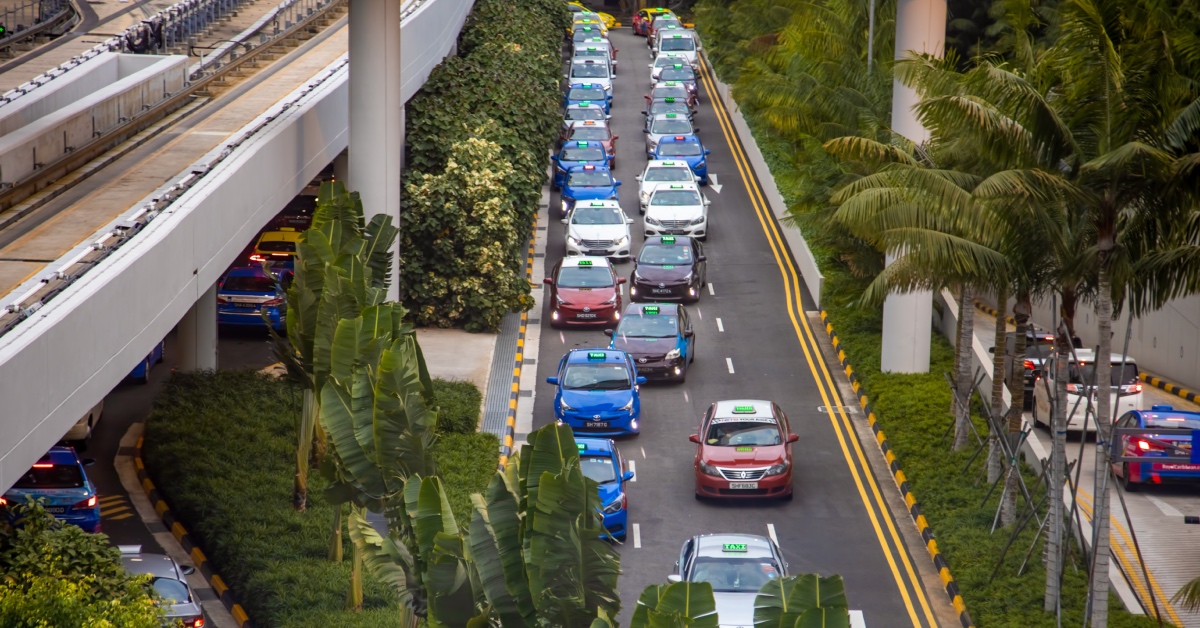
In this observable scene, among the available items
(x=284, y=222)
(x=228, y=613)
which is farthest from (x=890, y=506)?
(x=284, y=222)

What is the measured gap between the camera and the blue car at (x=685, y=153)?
5025 centimetres

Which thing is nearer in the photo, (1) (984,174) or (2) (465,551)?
(2) (465,551)

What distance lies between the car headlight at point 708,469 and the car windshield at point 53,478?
33.4 ft

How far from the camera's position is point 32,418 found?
1495cm

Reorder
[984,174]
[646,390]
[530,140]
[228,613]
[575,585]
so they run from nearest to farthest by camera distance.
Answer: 1. [575,585]
2. [228,613]
3. [984,174]
4. [646,390]
5. [530,140]

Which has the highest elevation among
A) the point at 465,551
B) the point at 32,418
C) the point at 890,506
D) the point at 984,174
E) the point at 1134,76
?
the point at 1134,76

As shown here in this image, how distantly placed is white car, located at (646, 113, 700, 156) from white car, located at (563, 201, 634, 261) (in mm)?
11930

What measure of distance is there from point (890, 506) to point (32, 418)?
15730mm

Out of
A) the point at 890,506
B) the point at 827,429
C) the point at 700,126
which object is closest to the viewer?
the point at 890,506

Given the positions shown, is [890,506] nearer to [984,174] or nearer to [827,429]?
[827,429]

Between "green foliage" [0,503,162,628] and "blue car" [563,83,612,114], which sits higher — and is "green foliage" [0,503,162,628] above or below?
below

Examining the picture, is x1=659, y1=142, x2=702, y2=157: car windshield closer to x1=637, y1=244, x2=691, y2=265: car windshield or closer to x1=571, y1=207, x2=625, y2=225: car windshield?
x1=571, y1=207, x2=625, y2=225: car windshield

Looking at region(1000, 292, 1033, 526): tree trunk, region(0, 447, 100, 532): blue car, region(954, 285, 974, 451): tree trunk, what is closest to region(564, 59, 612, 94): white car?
region(954, 285, 974, 451): tree trunk

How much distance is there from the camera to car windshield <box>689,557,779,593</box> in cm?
2034
